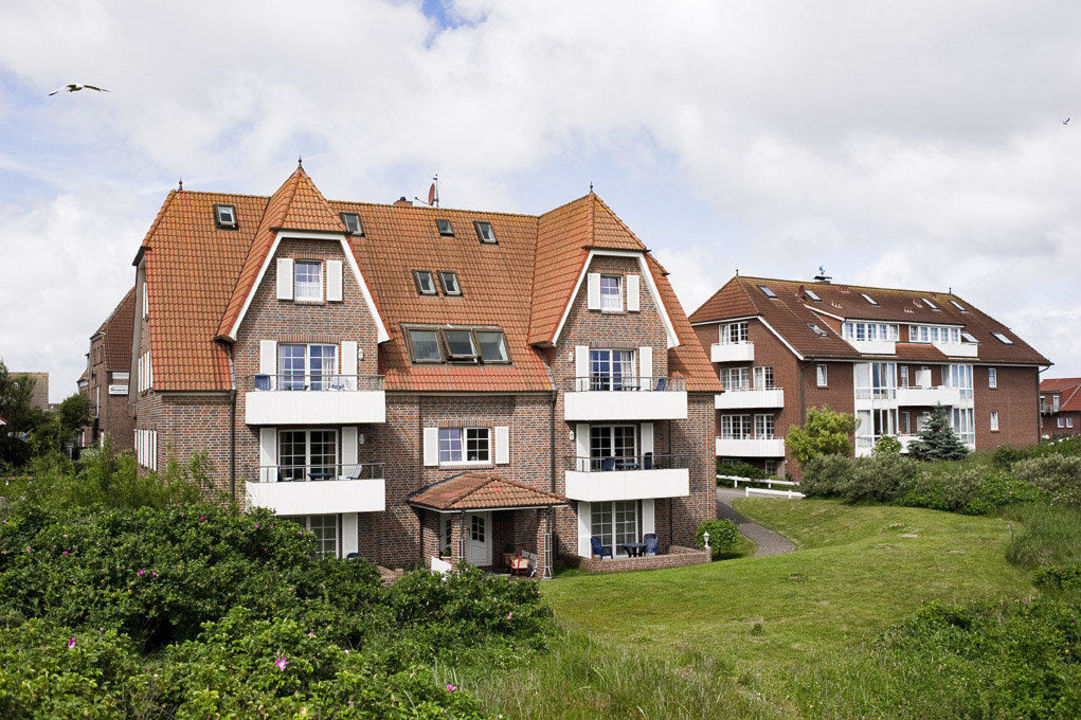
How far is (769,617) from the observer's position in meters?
19.8

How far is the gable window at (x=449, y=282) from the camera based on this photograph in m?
31.5

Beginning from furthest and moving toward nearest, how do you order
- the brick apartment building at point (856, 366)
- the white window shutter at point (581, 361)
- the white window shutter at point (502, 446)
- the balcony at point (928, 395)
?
1. the balcony at point (928, 395)
2. the brick apartment building at point (856, 366)
3. the white window shutter at point (581, 361)
4. the white window shutter at point (502, 446)

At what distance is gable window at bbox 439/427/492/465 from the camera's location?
95.6 feet

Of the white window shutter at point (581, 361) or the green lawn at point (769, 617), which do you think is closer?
the green lawn at point (769, 617)

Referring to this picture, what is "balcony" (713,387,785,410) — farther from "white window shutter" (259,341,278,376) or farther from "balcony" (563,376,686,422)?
"white window shutter" (259,341,278,376)

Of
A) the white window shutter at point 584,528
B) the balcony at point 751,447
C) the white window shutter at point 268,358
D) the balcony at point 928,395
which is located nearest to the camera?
the white window shutter at point 268,358

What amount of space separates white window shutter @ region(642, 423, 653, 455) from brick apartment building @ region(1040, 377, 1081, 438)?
74.9 metres

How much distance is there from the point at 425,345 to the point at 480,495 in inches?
223

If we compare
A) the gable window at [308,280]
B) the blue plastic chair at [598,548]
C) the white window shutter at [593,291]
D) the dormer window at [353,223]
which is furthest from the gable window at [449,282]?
the blue plastic chair at [598,548]

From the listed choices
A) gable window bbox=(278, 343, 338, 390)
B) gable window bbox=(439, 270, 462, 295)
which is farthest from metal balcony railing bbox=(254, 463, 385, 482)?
gable window bbox=(439, 270, 462, 295)

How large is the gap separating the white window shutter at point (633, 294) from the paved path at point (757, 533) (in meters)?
A: 9.22

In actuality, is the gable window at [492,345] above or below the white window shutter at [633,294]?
below

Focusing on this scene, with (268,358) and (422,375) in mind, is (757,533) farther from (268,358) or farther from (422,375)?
(268,358)

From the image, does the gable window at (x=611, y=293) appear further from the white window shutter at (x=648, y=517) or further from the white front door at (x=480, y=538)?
the white front door at (x=480, y=538)
